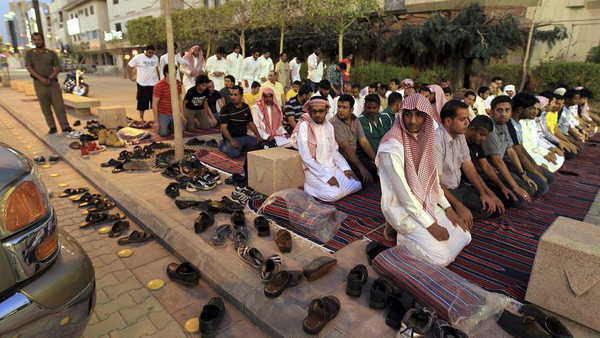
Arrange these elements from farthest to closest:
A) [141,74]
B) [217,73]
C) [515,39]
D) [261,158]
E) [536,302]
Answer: [515,39] → [217,73] → [141,74] → [261,158] → [536,302]

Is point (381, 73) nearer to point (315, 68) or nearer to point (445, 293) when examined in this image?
point (315, 68)

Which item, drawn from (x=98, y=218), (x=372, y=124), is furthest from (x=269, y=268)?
(x=372, y=124)

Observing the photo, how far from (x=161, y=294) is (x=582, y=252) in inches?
110

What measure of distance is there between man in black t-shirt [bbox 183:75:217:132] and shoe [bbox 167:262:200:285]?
516cm

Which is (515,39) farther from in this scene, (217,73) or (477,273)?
(477,273)

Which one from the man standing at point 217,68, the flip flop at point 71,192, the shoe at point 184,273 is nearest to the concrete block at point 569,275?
the shoe at point 184,273

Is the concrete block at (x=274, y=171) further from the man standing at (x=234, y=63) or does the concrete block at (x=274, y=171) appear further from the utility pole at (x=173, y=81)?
the man standing at (x=234, y=63)

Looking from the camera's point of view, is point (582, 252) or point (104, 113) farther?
point (104, 113)

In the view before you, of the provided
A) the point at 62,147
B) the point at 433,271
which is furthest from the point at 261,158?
the point at 62,147

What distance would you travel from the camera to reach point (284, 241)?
3047 millimetres

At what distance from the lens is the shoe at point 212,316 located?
87.1 inches

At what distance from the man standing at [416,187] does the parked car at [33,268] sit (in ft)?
7.12

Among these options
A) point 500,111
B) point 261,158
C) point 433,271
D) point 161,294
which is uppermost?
point 500,111

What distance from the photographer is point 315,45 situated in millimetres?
20797
